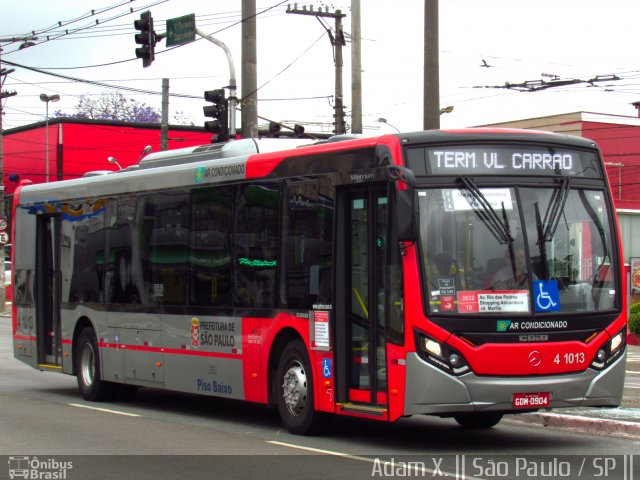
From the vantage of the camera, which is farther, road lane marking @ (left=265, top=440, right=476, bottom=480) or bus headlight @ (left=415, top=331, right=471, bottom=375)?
bus headlight @ (left=415, top=331, right=471, bottom=375)

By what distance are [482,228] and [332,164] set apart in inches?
77.6

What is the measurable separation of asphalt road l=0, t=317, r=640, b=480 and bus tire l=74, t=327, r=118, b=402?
865 mm

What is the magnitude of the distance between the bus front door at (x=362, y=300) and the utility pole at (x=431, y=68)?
695 cm

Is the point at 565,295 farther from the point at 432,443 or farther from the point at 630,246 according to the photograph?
the point at 630,246

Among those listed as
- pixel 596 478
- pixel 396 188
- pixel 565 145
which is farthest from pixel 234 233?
pixel 596 478

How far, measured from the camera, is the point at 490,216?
423 inches

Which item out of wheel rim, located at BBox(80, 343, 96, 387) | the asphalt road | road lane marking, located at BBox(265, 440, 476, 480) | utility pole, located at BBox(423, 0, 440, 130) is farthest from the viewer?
utility pole, located at BBox(423, 0, 440, 130)

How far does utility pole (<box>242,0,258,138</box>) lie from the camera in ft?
74.3

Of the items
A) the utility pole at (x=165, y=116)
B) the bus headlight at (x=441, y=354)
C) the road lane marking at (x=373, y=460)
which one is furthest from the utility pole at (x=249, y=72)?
the bus headlight at (x=441, y=354)

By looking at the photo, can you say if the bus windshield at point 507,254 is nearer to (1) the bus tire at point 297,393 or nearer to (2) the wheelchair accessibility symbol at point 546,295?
(2) the wheelchair accessibility symbol at point 546,295

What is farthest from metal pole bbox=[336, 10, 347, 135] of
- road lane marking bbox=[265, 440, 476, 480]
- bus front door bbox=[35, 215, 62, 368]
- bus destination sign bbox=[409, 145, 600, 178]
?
road lane marking bbox=[265, 440, 476, 480]

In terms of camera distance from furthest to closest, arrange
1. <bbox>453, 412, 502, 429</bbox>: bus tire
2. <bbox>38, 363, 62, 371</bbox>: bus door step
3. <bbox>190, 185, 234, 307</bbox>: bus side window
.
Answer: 1. <bbox>38, 363, 62, 371</bbox>: bus door step
2. <bbox>190, 185, 234, 307</bbox>: bus side window
3. <bbox>453, 412, 502, 429</bbox>: bus tire

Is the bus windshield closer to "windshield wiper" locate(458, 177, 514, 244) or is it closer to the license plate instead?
"windshield wiper" locate(458, 177, 514, 244)

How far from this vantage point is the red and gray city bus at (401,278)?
1049 centimetres
